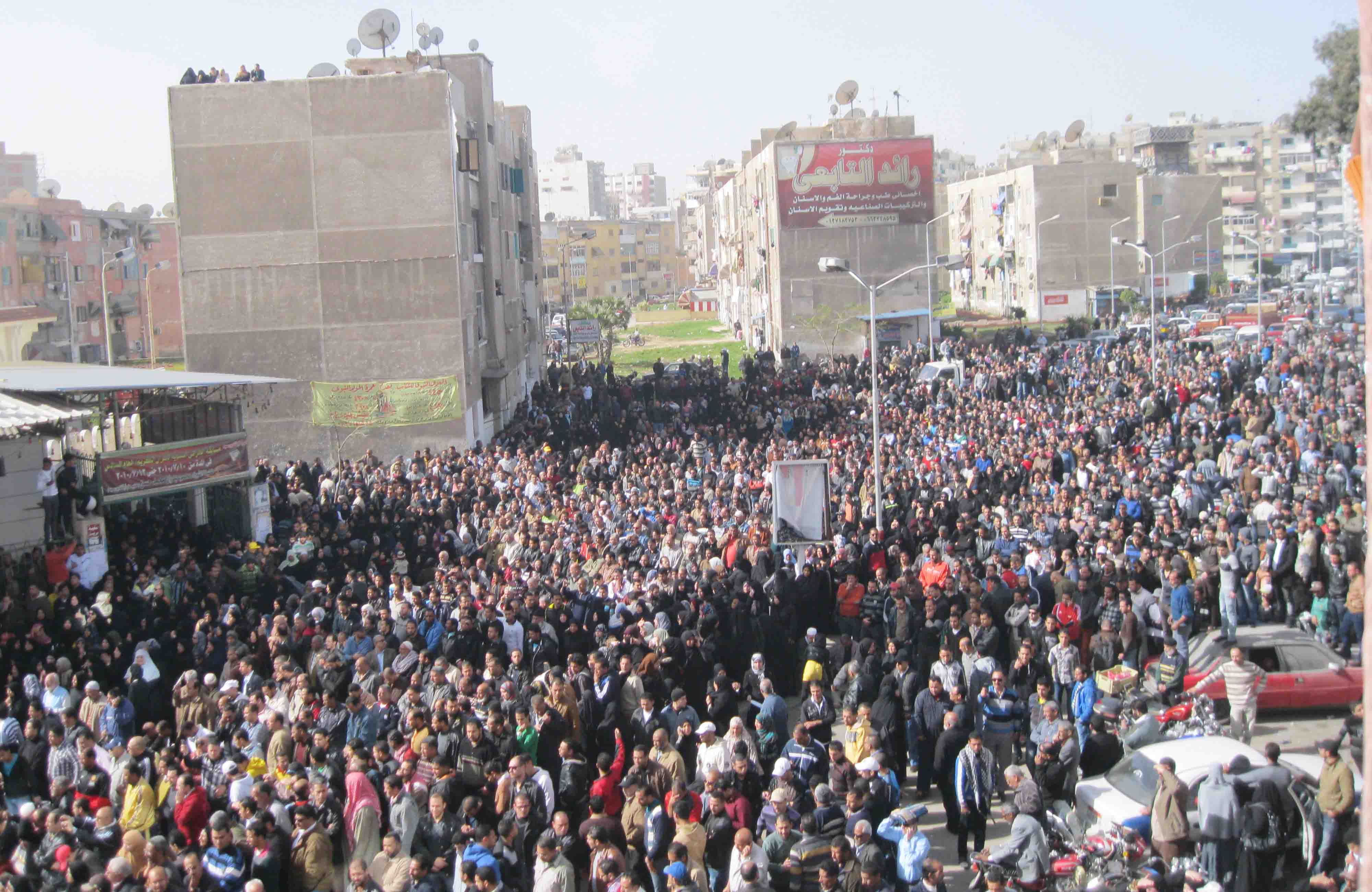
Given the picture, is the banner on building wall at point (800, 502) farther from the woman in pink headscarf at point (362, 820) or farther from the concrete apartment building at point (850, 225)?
the concrete apartment building at point (850, 225)

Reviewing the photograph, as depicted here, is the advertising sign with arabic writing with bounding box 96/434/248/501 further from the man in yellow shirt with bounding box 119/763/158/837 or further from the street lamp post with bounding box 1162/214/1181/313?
the street lamp post with bounding box 1162/214/1181/313

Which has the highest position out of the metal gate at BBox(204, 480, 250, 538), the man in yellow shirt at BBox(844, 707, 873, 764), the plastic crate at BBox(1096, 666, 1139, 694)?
the metal gate at BBox(204, 480, 250, 538)

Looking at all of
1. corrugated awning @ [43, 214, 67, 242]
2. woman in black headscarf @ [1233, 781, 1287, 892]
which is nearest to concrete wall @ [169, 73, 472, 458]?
woman in black headscarf @ [1233, 781, 1287, 892]

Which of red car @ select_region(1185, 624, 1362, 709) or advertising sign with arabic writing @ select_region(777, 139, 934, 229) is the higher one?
advertising sign with arabic writing @ select_region(777, 139, 934, 229)

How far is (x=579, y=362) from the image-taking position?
4966 cm

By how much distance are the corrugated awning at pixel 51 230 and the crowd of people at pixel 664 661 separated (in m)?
43.4

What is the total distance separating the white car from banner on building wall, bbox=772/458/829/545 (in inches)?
270

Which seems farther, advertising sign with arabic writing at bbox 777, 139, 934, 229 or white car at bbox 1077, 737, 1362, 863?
advertising sign with arabic writing at bbox 777, 139, 934, 229

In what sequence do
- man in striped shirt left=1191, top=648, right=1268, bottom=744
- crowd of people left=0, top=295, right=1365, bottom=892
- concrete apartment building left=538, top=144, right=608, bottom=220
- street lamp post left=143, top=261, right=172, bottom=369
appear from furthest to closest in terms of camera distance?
concrete apartment building left=538, top=144, right=608, bottom=220 < street lamp post left=143, top=261, right=172, bottom=369 < man in striped shirt left=1191, top=648, right=1268, bottom=744 < crowd of people left=0, top=295, right=1365, bottom=892

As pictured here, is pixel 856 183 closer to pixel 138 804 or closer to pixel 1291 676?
pixel 1291 676

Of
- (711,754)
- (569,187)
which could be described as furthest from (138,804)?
(569,187)

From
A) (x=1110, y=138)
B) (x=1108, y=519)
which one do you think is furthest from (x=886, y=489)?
(x=1110, y=138)

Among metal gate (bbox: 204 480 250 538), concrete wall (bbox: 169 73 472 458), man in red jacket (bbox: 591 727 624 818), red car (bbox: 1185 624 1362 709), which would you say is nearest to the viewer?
man in red jacket (bbox: 591 727 624 818)

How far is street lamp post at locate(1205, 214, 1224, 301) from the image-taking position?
241ft
